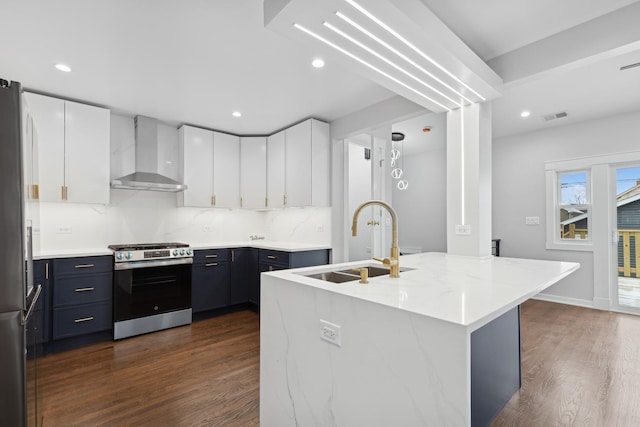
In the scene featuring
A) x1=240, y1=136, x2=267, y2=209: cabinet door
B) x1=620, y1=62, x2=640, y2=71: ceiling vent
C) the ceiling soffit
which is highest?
x1=620, y1=62, x2=640, y2=71: ceiling vent

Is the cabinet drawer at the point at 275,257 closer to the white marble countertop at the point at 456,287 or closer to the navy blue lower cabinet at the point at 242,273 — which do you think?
the navy blue lower cabinet at the point at 242,273

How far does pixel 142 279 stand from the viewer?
3.31m

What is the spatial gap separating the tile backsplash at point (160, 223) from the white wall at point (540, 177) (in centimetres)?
305

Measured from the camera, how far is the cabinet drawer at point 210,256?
12.3ft

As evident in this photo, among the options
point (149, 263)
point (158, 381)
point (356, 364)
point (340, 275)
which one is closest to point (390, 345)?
point (356, 364)

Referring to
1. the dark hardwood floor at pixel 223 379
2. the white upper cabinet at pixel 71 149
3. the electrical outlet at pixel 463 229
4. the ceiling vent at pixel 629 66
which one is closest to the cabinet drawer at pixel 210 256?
the dark hardwood floor at pixel 223 379

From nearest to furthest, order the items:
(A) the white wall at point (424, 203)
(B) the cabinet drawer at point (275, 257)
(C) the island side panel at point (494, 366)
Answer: (C) the island side panel at point (494, 366)
(B) the cabinet drawer at point (275, 257)
(A) the white wall at point (424, 203)

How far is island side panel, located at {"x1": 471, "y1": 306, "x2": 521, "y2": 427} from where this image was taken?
1.61 m

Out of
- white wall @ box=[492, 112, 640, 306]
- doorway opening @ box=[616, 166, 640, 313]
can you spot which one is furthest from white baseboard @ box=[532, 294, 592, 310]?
doorway opening @ box=[616, 166, 640, 313]

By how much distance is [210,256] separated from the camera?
3865 millimetres

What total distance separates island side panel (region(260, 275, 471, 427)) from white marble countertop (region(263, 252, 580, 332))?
0.04m

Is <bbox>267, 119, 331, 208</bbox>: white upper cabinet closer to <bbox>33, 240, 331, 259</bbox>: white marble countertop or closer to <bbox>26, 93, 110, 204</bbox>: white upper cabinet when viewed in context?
<bbox>33, 240, 331, 259</bbox>: white marble countertop

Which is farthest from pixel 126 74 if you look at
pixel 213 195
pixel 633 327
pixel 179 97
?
pixel 633 327

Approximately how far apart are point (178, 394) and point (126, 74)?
2644 mm
